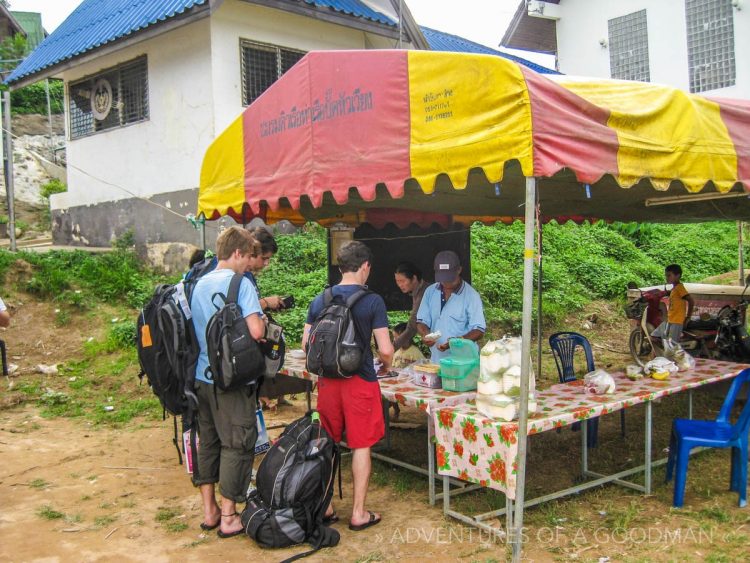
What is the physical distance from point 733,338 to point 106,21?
37.5 feet

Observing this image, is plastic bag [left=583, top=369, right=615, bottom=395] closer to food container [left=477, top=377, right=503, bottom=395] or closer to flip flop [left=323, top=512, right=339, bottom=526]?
food container [left=477, top=377, right=503, bottom=395]

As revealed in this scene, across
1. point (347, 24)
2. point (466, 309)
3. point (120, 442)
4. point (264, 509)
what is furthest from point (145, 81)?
point (264, 509)

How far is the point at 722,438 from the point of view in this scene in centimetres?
426

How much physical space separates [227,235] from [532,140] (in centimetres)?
181

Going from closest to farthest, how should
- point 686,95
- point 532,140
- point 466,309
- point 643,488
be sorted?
point 532,140 → point 686,95 → point 643,488 → point 466,309

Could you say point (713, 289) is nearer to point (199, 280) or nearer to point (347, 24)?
point (347, 24)

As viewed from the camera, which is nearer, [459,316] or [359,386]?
[359,386]

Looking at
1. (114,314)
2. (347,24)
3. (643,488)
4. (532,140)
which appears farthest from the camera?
(347,24)

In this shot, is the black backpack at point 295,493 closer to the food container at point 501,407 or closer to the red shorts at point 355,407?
the red shorts at point 355,407

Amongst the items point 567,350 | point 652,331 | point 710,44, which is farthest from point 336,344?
point 710,44

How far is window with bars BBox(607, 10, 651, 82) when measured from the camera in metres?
16.2

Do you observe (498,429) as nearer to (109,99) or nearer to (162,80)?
(162,80)

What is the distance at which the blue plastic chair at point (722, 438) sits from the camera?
4254 millimetres

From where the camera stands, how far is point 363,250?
12.9 feet
